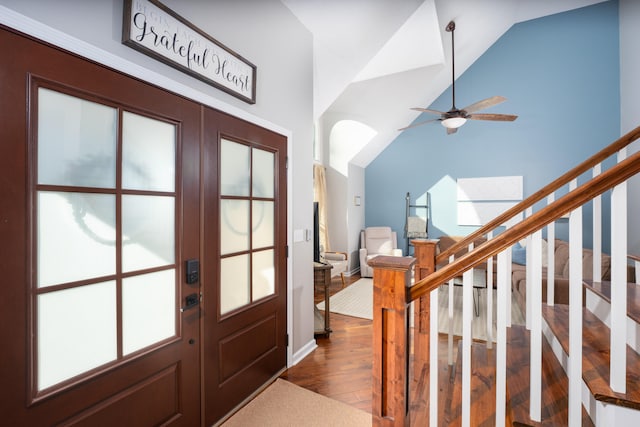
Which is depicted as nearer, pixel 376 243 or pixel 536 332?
pixel 536 332

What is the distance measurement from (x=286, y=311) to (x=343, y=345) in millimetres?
854

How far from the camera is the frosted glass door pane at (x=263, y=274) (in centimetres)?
209

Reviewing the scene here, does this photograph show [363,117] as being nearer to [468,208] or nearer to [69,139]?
[468,208]

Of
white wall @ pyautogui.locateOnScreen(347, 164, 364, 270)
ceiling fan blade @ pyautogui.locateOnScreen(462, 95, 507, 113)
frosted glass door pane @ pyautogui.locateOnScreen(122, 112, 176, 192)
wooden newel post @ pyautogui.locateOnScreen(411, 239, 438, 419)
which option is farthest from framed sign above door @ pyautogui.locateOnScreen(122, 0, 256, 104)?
white wall @ pyautogui.locateOnScreen(347, 164, 364, 270)

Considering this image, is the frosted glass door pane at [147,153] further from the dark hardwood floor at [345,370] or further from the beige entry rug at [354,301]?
the beige entry rug at [354,301]

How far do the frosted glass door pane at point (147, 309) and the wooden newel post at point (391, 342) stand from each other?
1084 millimetres

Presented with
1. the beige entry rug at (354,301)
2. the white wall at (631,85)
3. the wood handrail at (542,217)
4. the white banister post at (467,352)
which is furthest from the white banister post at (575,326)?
the white wall at (631,85)

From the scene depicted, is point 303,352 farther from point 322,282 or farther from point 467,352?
point 467,352

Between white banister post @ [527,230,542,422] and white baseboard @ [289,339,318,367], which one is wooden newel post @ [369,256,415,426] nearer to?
white banister post @ [527,230,542,422]

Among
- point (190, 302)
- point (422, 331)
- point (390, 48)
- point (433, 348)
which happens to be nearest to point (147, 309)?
point (190, 302)

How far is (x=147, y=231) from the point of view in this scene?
1.41 metres

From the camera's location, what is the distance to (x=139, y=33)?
132 centimetres

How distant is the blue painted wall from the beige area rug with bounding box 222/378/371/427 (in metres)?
4.59

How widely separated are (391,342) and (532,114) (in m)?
5.59
